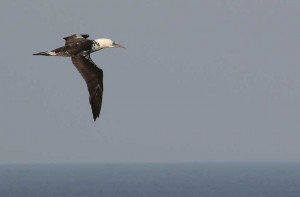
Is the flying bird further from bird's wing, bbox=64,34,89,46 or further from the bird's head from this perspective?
bird's wing, bbox=64,34,89,46

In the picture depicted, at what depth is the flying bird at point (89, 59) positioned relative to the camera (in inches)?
919

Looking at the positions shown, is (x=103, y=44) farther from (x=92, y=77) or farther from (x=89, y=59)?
(x=92, y=77)

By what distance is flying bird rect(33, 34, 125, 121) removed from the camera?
76.6ft

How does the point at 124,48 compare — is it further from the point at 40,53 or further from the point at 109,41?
the point at 40,53

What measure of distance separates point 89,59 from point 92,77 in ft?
2.79

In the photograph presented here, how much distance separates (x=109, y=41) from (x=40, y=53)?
7.82 ft

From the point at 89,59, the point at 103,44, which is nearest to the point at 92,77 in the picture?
the point at 89,59

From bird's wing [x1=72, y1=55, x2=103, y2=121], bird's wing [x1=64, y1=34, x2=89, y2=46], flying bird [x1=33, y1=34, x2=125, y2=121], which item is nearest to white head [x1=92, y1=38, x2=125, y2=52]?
flying bird [x1=33, y1=34, x2=125, y2=121]

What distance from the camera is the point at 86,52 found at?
83.3 feet

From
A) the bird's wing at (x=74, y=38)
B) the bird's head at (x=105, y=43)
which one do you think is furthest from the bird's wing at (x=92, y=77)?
the bird's wing at (x=74, y=38)

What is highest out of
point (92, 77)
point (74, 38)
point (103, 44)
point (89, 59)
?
point (74, 38)

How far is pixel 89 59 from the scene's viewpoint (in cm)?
2508

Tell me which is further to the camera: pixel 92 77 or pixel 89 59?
pixel 89 59

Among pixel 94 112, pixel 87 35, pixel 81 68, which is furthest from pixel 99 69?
pixel 87 35
